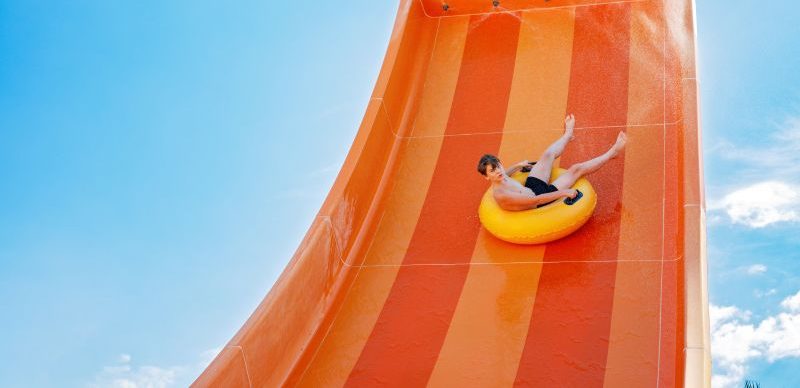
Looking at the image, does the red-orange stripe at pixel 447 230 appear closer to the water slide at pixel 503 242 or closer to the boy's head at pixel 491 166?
the water slide at pixel 503 242

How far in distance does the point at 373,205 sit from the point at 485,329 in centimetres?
119

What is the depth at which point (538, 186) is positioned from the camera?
171 inches

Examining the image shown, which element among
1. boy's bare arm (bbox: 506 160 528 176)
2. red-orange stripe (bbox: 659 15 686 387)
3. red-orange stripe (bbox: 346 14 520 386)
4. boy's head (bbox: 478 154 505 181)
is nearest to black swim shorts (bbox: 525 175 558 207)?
boy's bare arm (bbox: 506 160 528 176)

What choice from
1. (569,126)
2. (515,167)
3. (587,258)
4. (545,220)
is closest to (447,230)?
(515,167)

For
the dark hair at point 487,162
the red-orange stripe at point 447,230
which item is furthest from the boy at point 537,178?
the red-orange stripe at point 447,230

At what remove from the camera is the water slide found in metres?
3.65

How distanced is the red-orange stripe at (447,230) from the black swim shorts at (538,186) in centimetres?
38

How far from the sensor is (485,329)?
3.86m

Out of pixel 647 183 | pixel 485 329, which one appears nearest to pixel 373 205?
pixel 485 329

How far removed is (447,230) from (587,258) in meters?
0.78

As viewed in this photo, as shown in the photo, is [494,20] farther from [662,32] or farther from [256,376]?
[256,376]

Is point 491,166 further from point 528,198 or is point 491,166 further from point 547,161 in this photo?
point 547,161

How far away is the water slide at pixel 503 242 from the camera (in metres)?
3.65

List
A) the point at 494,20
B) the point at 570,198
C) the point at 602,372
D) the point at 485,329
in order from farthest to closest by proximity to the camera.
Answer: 1. the point at 494,20
2. the point at 570,198
3. the point at 485,329
4. the point at 602,372
